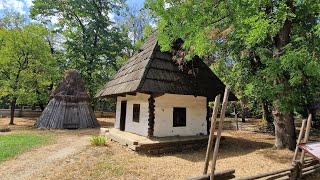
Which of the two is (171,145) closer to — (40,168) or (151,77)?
(151,77)

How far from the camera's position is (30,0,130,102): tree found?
2389 centimetres

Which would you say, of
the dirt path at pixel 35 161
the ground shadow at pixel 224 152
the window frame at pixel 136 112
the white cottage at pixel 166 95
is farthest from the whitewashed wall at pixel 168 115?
the dirt path at pixel 35 161

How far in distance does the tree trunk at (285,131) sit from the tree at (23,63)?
17.9 m

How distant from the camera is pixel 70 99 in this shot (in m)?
18.0

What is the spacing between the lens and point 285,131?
10250 millimetres

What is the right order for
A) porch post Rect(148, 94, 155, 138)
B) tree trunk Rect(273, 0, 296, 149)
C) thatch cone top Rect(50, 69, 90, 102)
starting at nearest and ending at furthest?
tree trunk Rect(273, 0, 296, 149), porch post Rect(148, 94, 155, 138), thatch cone top Rect(50, 69, 90, 102)

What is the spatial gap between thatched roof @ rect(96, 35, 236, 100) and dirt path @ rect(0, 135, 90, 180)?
3350 mm

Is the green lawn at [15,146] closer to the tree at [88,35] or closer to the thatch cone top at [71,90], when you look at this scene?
the thatch cone top at [71,90]

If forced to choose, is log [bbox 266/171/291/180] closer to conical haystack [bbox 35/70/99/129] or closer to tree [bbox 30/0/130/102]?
conical haystack [bbox 35/70/99/129]

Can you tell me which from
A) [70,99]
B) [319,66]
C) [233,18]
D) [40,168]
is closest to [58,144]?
[40,168]

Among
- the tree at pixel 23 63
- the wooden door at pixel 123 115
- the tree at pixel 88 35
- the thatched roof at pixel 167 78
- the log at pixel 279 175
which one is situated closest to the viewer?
the log at pixel 279 175

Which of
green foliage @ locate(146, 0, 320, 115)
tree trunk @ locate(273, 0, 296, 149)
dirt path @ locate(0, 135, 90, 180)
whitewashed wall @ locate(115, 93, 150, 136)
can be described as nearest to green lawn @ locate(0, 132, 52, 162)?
dirt path @ locate(0, 135, 90, 180)

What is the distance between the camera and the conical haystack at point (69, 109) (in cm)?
1736

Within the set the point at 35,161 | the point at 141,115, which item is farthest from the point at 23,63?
the point at 35,161
